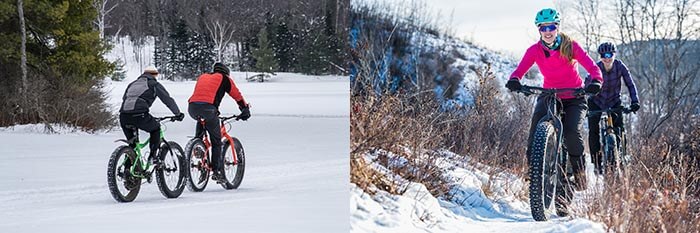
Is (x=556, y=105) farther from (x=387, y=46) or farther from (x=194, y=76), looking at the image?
(x=194, y=76)

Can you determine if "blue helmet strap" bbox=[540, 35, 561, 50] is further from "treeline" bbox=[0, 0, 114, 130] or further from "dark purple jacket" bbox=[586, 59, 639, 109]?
"treeline" bbox=[0, 0, 114, 130]

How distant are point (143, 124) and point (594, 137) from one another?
1.75 meters

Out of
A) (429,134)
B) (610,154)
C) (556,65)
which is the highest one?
(556,65)

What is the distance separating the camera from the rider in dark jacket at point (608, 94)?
2732 mm

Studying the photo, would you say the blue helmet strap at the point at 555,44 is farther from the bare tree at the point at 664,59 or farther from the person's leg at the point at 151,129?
the bare tree at the point at 664,59

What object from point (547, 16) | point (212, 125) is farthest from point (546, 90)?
point (212, 125)

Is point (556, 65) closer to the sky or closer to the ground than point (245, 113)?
closer to the sky

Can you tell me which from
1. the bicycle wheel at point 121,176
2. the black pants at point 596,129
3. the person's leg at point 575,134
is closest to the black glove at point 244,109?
the bicycle wheel at point 121,176

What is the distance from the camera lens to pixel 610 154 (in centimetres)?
282

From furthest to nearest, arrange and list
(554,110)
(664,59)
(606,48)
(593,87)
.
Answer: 1. (664,59)
2. (606,48)
3. (554,110)
4. (593,87)

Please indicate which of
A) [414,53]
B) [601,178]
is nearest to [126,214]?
[414,53]

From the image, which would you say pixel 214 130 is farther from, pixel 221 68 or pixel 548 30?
pixel 548 30

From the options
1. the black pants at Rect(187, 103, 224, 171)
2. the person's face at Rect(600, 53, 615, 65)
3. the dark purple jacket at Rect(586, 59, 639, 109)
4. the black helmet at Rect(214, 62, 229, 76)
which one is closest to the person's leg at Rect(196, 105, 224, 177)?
the black pants at Rect(187, 103, 224, 171)

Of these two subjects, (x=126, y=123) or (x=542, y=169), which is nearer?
(x=126, y=123)
